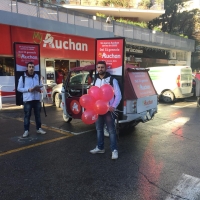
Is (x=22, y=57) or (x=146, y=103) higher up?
(x=22, y=57)

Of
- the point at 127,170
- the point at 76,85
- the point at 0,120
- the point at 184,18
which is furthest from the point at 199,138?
the point at 184,18

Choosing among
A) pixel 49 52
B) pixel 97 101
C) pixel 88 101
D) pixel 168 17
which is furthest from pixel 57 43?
pixel 168 17

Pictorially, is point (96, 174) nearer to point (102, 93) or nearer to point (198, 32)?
point (102, 93)

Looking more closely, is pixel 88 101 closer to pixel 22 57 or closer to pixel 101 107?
pixel 101 107

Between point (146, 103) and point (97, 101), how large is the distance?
2.23 metres

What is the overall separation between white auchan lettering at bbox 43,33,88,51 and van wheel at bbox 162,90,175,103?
22.6ft

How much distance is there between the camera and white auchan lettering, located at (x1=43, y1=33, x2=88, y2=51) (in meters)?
13.9

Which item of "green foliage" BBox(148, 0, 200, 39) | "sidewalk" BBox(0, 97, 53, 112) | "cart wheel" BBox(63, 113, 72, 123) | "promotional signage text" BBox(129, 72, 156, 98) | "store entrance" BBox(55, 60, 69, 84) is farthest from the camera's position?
"green foliage" BBox(148, 0, 200, 39)

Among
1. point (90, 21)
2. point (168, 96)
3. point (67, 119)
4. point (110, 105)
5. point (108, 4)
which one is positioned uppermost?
point (108, 4)

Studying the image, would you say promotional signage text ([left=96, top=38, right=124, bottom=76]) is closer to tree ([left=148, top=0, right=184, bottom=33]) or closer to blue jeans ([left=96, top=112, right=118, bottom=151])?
blue jeans ([left=96, top=112, right=118, bottom=151])

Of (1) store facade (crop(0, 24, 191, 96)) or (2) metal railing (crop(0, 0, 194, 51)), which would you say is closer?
(1) store facade (crop(0, 24, 191, 96))

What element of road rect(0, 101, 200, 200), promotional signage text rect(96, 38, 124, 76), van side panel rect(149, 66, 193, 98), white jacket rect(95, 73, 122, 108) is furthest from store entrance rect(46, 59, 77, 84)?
white jacket rect(95, 73, 122, 108)

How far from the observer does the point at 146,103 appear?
232 inches

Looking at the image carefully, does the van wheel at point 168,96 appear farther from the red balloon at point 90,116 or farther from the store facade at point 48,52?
the red balloon at point 90,116
